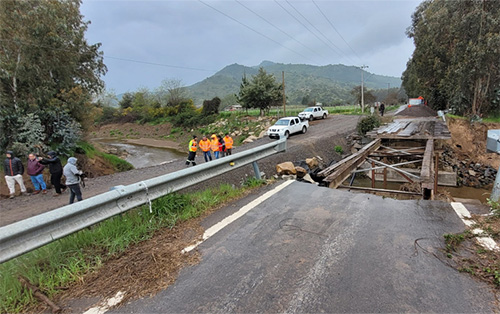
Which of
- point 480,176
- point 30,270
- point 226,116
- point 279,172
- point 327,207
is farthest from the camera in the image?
point 226,116

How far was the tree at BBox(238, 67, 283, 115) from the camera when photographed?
119 feet

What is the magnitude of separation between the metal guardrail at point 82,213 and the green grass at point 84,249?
0.88 feet

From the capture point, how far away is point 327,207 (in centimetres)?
418

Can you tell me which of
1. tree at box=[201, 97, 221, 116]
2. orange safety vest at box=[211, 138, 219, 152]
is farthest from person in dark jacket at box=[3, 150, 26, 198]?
tree at box=[201, 97, 221, 116]

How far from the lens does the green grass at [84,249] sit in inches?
89.6

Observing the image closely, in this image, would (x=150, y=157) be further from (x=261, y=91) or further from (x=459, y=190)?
(x=459, y=190)

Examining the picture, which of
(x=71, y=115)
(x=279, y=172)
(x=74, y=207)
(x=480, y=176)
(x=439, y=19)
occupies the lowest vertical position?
(x=480, y=176)

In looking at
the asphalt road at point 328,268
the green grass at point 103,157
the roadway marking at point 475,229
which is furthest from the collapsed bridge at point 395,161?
the green grass at point 103,157

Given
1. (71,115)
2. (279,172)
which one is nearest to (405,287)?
(279,172)

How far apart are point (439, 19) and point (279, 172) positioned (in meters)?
25.4

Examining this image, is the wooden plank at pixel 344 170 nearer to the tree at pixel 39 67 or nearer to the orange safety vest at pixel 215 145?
the orange safety vest at pixel 215 145

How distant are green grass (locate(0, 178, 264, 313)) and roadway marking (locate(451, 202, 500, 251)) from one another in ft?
11.2

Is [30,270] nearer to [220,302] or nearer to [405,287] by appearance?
[220,302]

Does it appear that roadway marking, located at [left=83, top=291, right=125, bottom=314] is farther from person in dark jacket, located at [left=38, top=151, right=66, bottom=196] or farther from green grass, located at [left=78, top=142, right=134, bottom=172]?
green grass, located at [left=78, top=142, right=134, bottom=172]
